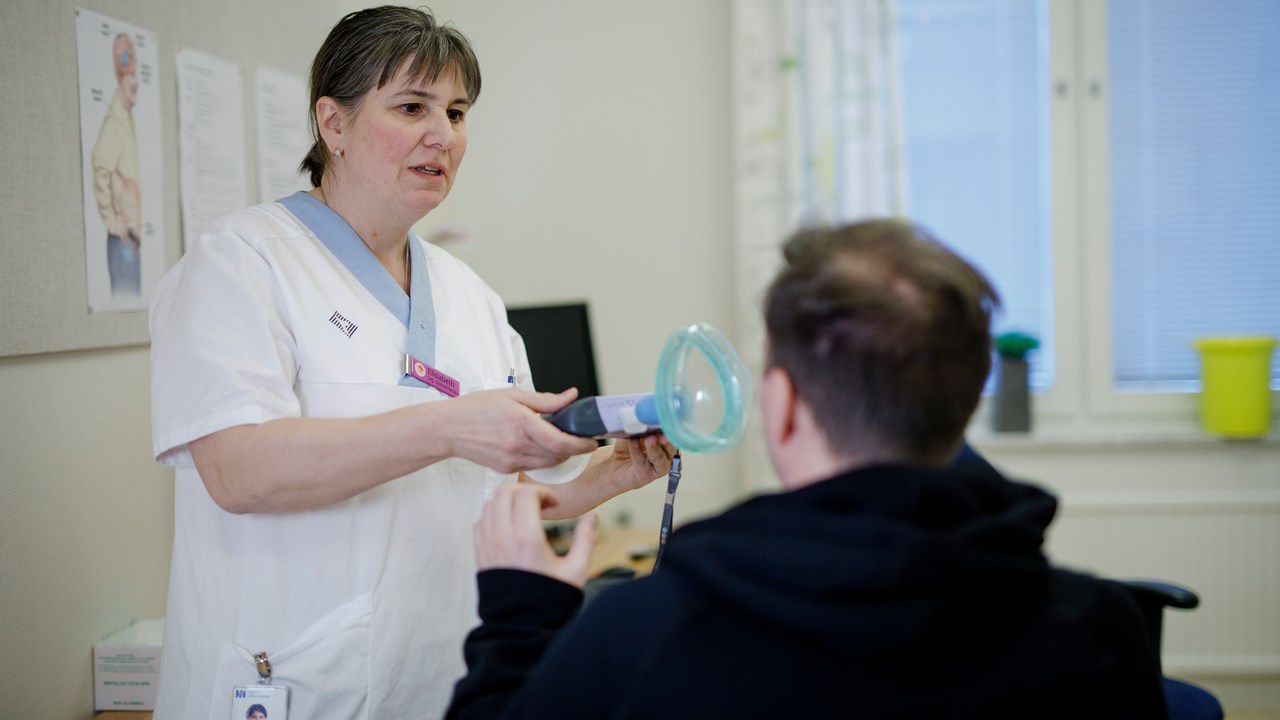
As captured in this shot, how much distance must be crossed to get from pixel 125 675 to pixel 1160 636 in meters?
2.12

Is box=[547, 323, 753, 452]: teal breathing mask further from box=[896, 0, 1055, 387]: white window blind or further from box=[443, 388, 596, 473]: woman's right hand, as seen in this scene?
box=[896, 0, 1055, 387]: white window blind

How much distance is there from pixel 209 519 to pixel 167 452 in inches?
5.3

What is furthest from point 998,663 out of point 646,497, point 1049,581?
point 646,497

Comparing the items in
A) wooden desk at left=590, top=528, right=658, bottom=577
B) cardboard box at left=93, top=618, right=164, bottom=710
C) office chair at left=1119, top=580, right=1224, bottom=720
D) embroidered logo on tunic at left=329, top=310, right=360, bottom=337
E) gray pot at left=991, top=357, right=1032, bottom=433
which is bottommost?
office chair at left=1119, top=580, right=1224, bottom=720

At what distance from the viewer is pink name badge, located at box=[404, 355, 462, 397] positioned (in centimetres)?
151

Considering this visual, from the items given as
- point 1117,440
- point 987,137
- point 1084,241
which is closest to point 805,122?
point 987,137

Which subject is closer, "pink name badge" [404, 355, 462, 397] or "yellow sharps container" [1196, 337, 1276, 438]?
"pink name badge" [404, 355, 462, 397]

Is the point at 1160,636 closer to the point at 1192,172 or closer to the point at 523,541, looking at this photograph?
the point at 523,541

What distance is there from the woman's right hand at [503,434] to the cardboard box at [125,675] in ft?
2.98

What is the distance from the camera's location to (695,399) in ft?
3.86

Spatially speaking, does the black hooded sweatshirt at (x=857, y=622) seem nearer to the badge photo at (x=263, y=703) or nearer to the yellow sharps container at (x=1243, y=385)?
the badge photo at (x=263, y=703)

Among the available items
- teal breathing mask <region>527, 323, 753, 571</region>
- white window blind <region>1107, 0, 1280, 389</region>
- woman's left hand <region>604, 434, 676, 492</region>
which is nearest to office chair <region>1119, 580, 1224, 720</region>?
woman's left hand <region>604, 434, 676, 492</region>

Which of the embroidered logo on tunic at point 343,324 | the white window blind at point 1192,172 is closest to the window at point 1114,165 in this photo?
Answer: the white window blind at point 1192,172

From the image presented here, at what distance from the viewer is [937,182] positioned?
12.1ft
